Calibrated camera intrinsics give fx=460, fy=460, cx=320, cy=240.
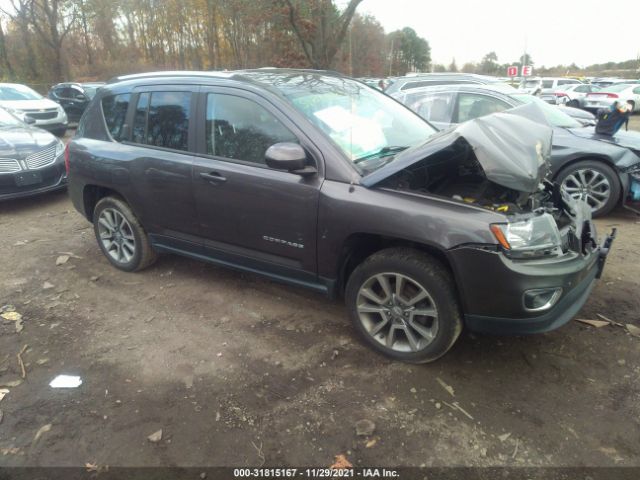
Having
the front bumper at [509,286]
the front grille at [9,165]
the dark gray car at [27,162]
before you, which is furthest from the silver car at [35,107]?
the front bumper at [509,286]

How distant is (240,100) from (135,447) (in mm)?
2351

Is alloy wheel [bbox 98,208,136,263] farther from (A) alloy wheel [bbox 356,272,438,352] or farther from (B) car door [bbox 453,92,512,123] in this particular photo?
(B) car door [bbox 453,92,512,123]

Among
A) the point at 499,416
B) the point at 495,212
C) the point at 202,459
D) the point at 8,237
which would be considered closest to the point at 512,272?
the point at 495,212

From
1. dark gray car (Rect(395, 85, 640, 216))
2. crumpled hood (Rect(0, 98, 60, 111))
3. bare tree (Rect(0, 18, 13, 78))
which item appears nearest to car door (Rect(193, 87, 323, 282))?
dark gray car (Rect(395, 85, 640, 216))

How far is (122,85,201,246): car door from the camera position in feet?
12.0

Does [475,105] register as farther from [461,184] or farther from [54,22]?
[54,22]

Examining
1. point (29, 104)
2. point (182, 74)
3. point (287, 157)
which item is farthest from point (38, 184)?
point (29, 104)

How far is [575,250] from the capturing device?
2.88 meters

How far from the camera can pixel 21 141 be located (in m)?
6.85

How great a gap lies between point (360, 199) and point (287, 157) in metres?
0.53

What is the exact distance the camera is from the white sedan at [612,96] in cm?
1920

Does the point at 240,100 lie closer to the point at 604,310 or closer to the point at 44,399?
the point at 44,399

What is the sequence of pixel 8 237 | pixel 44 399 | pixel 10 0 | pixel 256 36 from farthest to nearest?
pixel 256 36 → pixel 10 0 → pixel 8 237 → pixel 44 399

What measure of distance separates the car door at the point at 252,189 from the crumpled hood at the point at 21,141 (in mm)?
4560
